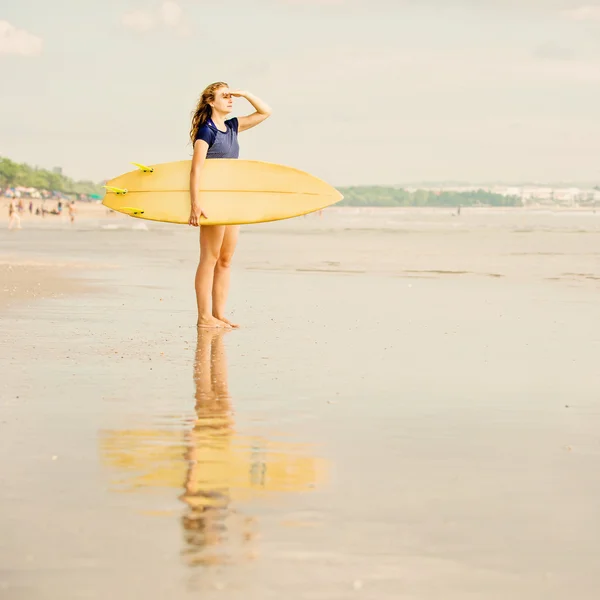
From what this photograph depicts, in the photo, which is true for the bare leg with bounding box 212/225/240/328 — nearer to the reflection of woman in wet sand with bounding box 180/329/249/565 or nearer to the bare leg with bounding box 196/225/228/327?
the bare leg with bounding box 196/225/228/327

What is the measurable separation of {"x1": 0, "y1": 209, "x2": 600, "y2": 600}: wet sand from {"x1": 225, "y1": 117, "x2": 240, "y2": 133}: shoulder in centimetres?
183

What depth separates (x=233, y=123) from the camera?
11766mm

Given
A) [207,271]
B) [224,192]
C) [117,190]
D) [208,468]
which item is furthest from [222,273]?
[208,468]

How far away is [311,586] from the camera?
3.78 meters

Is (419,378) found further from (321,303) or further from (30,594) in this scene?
(321,303)

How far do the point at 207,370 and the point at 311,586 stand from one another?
4.83 m

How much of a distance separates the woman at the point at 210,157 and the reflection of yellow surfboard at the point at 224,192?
16 cm

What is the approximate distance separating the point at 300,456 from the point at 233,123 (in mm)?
6527

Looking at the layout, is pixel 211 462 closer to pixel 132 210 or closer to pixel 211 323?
pixel 211 323

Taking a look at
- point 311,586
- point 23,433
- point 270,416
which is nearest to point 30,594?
point 311,586

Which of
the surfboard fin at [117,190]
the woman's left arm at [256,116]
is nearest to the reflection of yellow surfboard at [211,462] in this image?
the woman's left arm at [256,116]

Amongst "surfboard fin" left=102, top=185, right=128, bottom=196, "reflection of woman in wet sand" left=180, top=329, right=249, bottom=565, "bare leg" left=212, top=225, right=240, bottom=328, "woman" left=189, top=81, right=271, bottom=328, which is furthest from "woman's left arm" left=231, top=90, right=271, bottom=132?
"reflection of woman in wet sand" left=180, top=329, right=249, bottom=565

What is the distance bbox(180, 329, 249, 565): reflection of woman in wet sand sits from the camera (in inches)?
→ 168

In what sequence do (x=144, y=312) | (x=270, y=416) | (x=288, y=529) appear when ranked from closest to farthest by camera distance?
(x=288, y=529)
(x=270, y=416)
(x=144, y=312)
